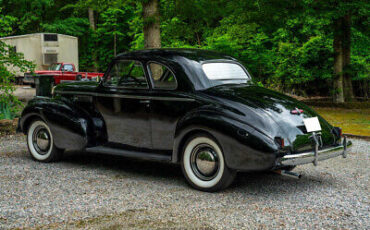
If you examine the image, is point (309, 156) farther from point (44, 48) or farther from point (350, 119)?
point (44, 48)

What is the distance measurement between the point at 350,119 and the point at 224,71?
7.30 metres

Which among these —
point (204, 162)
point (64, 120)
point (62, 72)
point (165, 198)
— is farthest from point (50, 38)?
point (165, 198)

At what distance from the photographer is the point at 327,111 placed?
1404cm

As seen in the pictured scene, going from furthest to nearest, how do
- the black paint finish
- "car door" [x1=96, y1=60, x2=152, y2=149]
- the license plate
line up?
1. "car door" [x1=96, y1=60, x2=152, y2=149]
2. the license plate
3. the black paint finish

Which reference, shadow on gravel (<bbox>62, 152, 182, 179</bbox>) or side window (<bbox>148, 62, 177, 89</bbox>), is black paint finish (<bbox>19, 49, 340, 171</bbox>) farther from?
shadow on gravel (<bbox>62, 152, 182, 179</bbox>)

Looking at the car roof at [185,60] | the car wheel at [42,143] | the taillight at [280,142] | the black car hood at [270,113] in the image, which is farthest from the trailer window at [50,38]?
the taillight at [280,142]

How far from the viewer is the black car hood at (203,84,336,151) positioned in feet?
15.9

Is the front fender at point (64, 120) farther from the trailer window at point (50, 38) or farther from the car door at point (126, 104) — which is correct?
the trailer window at point (50, 38)

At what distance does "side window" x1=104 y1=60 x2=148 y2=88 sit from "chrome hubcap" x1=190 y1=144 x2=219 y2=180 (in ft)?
4.13

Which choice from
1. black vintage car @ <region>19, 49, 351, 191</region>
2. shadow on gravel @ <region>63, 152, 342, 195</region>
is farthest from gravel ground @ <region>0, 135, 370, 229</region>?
A: black vintage car @ <region>19, 49, 351, 191</region>

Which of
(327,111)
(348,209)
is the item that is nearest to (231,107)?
(348,209)

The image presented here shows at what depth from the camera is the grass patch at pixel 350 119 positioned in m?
10.1

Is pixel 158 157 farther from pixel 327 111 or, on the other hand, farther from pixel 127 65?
pixel 327 111

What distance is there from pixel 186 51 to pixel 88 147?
6.54ft
